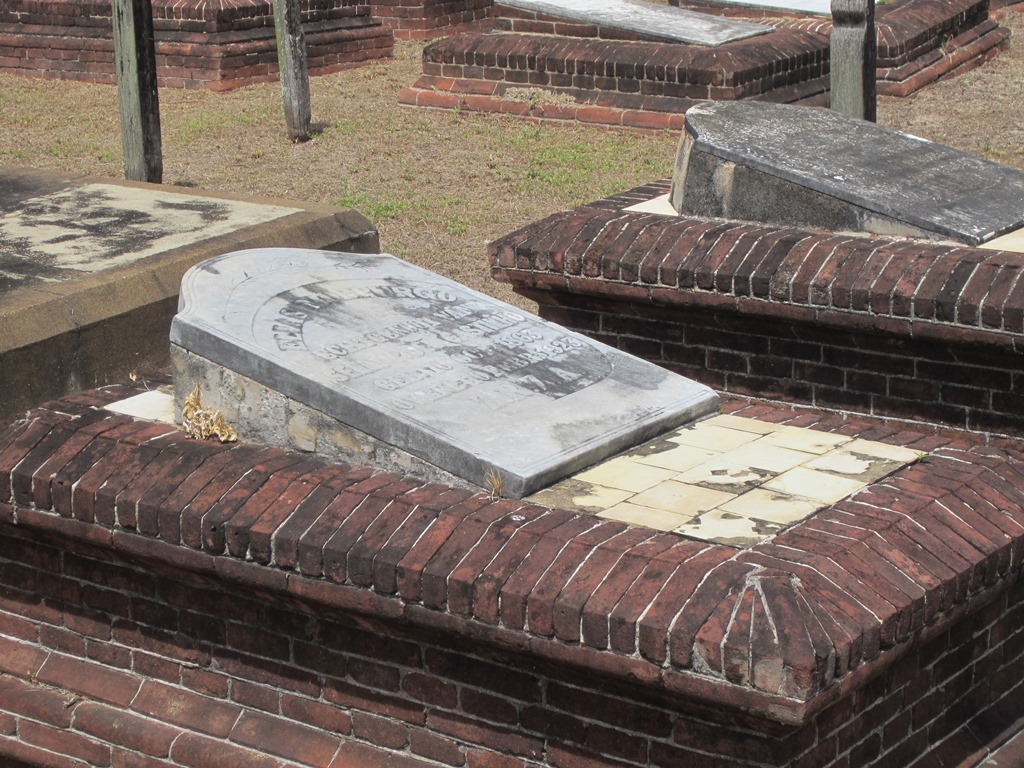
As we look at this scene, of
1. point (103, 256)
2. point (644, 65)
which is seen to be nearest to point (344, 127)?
point (644, 65)

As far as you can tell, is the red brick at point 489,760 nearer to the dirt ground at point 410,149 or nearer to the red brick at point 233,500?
the red brick at point 233,500

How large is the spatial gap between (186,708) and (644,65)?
8.03 meters

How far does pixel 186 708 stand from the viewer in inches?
159

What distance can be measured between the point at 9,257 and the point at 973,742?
3524 millimetres

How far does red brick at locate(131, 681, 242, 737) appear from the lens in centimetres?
397

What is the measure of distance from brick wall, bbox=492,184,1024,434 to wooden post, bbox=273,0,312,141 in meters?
5.93

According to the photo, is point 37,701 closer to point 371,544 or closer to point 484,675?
point 371,544

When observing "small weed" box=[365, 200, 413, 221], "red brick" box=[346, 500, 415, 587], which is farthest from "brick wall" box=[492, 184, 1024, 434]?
"small weed" box=[365, 200, 413, 221]

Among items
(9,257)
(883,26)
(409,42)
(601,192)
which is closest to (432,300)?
(9,257)

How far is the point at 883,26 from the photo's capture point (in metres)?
12.2

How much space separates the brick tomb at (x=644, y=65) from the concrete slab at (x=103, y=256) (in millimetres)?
5517

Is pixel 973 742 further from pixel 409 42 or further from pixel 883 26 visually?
pixel 409 42

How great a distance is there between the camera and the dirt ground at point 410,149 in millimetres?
9523

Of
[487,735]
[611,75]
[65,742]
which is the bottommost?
[65,742]
